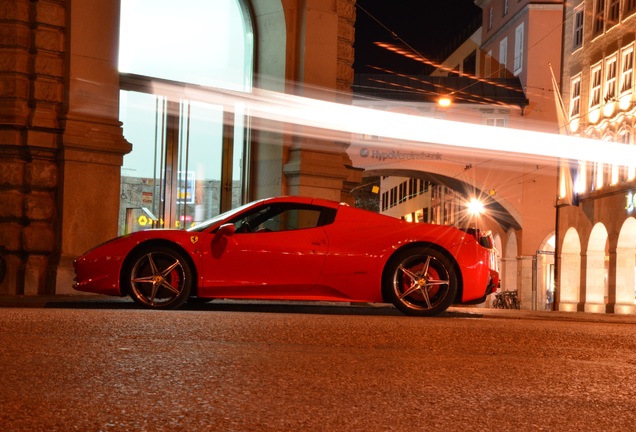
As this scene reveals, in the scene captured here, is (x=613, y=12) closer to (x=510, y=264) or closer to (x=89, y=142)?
(x=510, y=264)

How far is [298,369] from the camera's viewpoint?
5609 mm

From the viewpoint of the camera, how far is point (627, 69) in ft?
132

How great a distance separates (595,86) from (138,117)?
31311 millimetres

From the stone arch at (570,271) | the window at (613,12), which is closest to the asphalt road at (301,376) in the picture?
the window at (613,12)

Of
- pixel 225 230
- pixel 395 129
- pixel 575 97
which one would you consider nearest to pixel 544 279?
pixel 395 129

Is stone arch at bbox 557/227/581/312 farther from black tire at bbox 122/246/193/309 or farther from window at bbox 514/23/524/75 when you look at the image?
black tire at bbox 122/246/193/309

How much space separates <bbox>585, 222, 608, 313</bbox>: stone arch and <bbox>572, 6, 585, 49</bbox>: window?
28.1 ft

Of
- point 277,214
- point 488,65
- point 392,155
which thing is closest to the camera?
point 277,214

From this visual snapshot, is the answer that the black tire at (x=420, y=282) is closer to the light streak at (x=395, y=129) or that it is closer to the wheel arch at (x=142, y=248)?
the wheel arch at (x=142, y=248)

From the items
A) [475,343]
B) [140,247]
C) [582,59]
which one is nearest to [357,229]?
[140,247]

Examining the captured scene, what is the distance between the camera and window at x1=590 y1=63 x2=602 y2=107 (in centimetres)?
4403

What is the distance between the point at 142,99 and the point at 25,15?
242 centimetres

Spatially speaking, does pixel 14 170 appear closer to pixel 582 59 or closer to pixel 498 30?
pixel 582 59

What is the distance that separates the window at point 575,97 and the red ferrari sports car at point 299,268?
37418 millimetres
